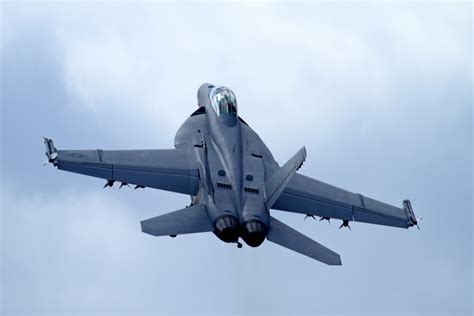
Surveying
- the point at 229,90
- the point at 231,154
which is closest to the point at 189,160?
the point at 231,154

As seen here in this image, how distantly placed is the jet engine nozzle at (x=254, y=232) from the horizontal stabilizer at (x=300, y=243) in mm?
555

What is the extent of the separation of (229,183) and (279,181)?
90.3 inches

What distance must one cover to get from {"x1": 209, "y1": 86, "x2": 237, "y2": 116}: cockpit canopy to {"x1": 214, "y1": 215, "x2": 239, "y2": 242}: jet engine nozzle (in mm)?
10280

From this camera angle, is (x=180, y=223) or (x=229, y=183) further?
(x=229, y=183)

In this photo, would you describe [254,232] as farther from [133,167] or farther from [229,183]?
[133,167]

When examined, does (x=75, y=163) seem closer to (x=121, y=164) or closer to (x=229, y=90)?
(x=121, y=164)

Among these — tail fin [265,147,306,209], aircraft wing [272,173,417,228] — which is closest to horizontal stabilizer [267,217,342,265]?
tail fin [265,147,306,209]

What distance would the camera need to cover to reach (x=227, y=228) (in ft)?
179

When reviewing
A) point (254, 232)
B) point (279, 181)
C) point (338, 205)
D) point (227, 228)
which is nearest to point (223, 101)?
point (338, 205)

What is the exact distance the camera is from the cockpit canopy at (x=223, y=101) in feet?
A: 210

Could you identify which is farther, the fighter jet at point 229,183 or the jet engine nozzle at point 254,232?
the fighter jet at point 229,183

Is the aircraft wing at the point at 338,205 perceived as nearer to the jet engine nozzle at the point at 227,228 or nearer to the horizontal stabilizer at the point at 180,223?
the jet engine nozzle at the point at 227,228

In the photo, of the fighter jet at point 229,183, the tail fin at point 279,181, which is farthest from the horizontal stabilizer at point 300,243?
the tail fin at point 279,181

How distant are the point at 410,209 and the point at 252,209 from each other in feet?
32.7
